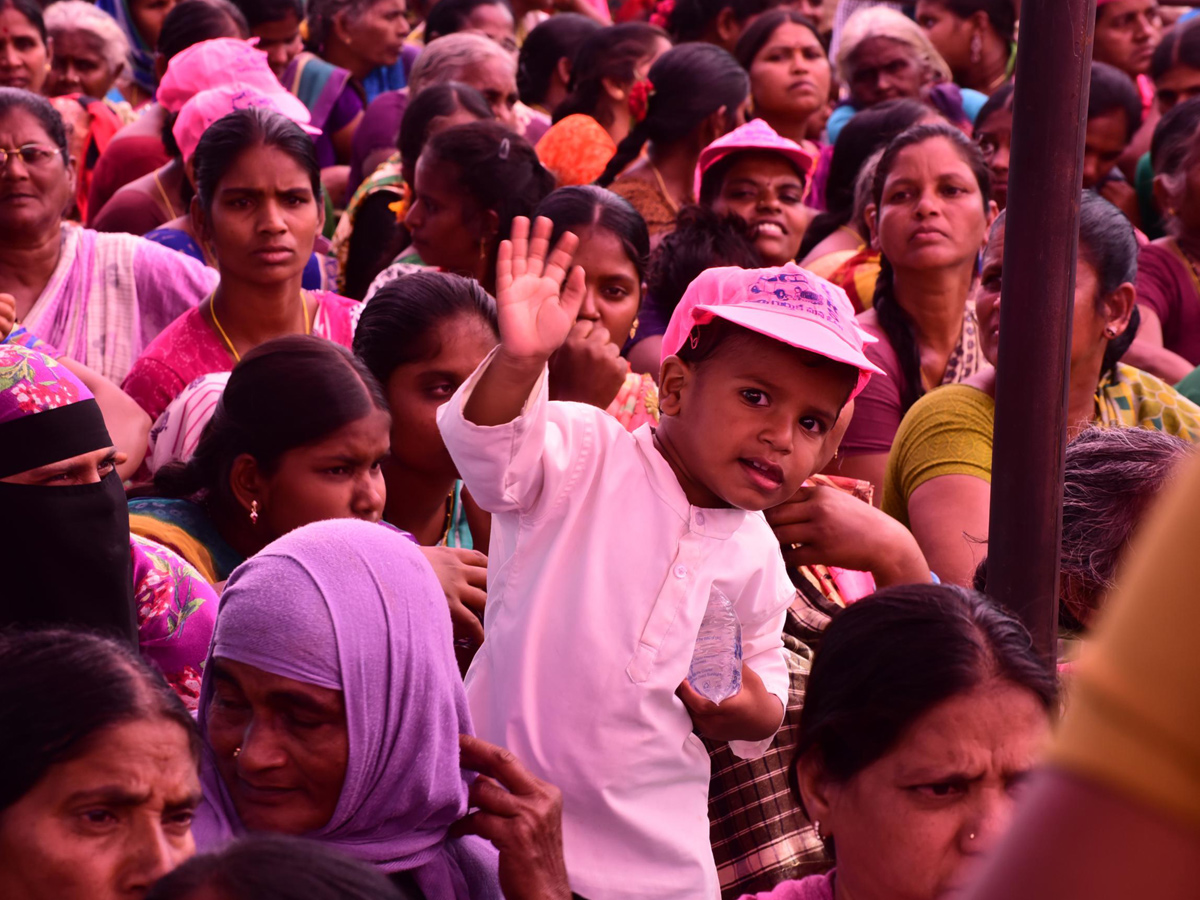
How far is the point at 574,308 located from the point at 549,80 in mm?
6124

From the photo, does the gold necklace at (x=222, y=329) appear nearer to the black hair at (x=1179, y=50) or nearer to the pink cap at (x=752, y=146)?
the pink cap at (x=752, y=146)

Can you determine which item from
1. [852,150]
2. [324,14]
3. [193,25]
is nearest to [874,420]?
[852,150]

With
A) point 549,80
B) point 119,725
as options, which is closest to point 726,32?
point 549,80

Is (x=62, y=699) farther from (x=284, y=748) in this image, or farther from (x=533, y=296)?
(x=533, y=296)

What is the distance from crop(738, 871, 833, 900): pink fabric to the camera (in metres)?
2.12

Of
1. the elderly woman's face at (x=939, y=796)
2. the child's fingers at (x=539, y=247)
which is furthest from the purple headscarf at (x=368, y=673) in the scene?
the elderly woman's face at (x=939, y=796)

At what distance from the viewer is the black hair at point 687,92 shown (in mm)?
6117

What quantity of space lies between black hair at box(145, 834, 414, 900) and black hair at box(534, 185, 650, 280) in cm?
289

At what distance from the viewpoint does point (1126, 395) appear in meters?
3.98

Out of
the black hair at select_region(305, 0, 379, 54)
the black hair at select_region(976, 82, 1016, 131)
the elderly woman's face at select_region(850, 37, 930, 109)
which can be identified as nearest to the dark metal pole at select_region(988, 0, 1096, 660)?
the black hair at select_region(976, 82, 1016, 131)

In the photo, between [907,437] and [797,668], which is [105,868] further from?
[907,437]

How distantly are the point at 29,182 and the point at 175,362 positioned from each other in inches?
32.4

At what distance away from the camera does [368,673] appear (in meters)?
2.18

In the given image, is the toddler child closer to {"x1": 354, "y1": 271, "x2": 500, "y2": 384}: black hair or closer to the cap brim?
the cap brim
